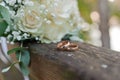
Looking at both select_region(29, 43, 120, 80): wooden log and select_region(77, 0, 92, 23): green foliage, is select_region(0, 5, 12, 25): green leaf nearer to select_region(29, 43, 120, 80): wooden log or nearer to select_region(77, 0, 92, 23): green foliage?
select_region(29, 43, 120, 80): wooden log

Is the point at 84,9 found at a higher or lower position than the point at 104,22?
higher

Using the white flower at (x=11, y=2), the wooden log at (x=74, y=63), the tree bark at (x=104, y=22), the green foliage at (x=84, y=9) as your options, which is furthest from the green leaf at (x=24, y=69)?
the green foliage at (x=84, y=9)

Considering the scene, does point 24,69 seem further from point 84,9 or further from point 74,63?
point 84,9

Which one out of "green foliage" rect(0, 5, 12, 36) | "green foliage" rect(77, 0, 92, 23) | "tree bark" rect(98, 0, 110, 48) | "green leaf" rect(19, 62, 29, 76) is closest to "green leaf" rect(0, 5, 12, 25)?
"green foliage" rect(0, 5, 12, 36)

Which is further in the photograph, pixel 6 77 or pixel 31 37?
pixel 6 77

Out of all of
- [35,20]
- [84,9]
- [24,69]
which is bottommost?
[24,69]

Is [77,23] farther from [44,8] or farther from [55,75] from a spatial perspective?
[55,75]

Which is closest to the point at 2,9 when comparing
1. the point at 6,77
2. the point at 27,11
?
the point at 27,11

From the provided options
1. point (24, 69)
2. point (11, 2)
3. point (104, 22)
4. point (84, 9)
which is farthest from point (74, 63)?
point (84, 9)

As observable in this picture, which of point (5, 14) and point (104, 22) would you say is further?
point (104, 22)
